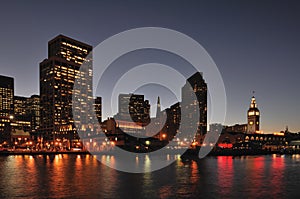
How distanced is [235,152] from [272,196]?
12423cm

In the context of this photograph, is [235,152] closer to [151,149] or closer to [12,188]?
[151,149]

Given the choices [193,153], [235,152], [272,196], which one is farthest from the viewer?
[235,152]

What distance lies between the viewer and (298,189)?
39.2 meters

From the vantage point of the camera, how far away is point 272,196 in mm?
34438

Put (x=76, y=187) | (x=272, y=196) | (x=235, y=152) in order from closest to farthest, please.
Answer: (x=272, y=196) → (x=76, y=187) → (x=235, y=152)

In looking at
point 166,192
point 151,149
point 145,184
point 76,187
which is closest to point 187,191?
point 166,192

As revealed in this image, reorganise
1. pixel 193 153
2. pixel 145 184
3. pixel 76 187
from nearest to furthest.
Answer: pixel 76 187 < pixel 145 184 < pixel 193 153

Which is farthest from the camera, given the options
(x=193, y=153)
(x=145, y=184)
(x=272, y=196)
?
(x=193, y=153)

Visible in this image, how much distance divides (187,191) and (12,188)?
73.2 ft

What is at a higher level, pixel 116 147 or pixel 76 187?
pixel 76 187

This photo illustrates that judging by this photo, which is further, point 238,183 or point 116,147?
point 116,147

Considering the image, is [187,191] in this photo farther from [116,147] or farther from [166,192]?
[116,147]

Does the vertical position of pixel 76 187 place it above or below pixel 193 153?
above

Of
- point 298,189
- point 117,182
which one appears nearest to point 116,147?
point 117,182
